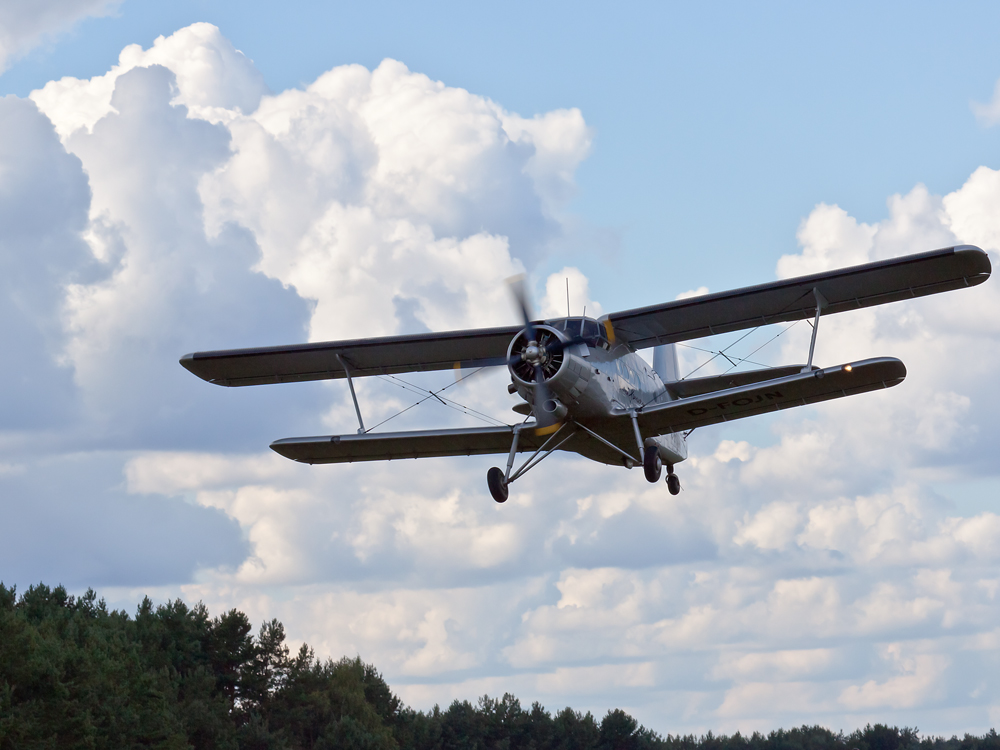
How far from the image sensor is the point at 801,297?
1086 inches

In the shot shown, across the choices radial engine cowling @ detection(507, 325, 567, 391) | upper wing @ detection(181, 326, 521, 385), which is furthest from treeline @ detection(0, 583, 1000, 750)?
radial engine cowling @ detection(507, 325, 567, 391)

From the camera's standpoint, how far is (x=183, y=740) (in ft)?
195

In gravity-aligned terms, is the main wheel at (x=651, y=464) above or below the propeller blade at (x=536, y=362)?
below

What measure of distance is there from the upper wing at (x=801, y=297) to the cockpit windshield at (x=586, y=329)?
0.90 m

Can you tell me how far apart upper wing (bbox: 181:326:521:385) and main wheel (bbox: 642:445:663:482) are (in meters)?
4.98

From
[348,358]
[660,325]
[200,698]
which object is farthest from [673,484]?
[200,698]

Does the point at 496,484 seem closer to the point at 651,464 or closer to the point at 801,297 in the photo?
the point at 651,464

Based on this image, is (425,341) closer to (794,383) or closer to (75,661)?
(794,383)

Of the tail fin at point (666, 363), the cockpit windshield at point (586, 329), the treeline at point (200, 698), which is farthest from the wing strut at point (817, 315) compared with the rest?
the treeline at point (200, 698)

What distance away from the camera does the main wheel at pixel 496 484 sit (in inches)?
1004

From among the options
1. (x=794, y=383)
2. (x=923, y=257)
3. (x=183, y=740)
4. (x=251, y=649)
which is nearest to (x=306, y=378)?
(x=794, y=383)

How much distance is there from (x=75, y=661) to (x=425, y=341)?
102 feet

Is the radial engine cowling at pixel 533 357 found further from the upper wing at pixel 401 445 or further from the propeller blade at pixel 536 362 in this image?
the upper wing at pixel 401 445

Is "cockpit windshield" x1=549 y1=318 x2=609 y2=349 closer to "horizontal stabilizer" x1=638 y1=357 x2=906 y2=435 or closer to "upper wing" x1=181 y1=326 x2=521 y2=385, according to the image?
"horizontal stabilizer" x1=638 y1=357 x2=906 y2=435
